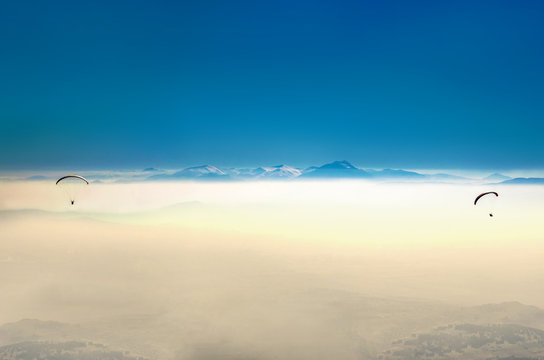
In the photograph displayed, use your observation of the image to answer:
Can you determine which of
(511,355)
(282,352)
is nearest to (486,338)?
(511,355)

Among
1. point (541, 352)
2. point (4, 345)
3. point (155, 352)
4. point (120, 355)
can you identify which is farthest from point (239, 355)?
point (541, 352)

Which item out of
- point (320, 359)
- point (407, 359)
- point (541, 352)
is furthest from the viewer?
point (320, 359)

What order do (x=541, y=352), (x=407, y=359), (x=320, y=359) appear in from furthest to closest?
1. (x=320, y=359)
2. (x=407, y=359)
3. (x=541, y=352)

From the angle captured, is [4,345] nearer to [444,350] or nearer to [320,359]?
[320,359]

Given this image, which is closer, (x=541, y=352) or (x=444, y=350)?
(x=541, y=352)

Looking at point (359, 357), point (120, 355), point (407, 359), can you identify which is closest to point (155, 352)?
point (120, 355)

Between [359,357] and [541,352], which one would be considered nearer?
[541,352]

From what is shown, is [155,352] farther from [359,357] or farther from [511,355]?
[511,355]

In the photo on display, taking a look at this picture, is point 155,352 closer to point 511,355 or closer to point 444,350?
point 444,350
